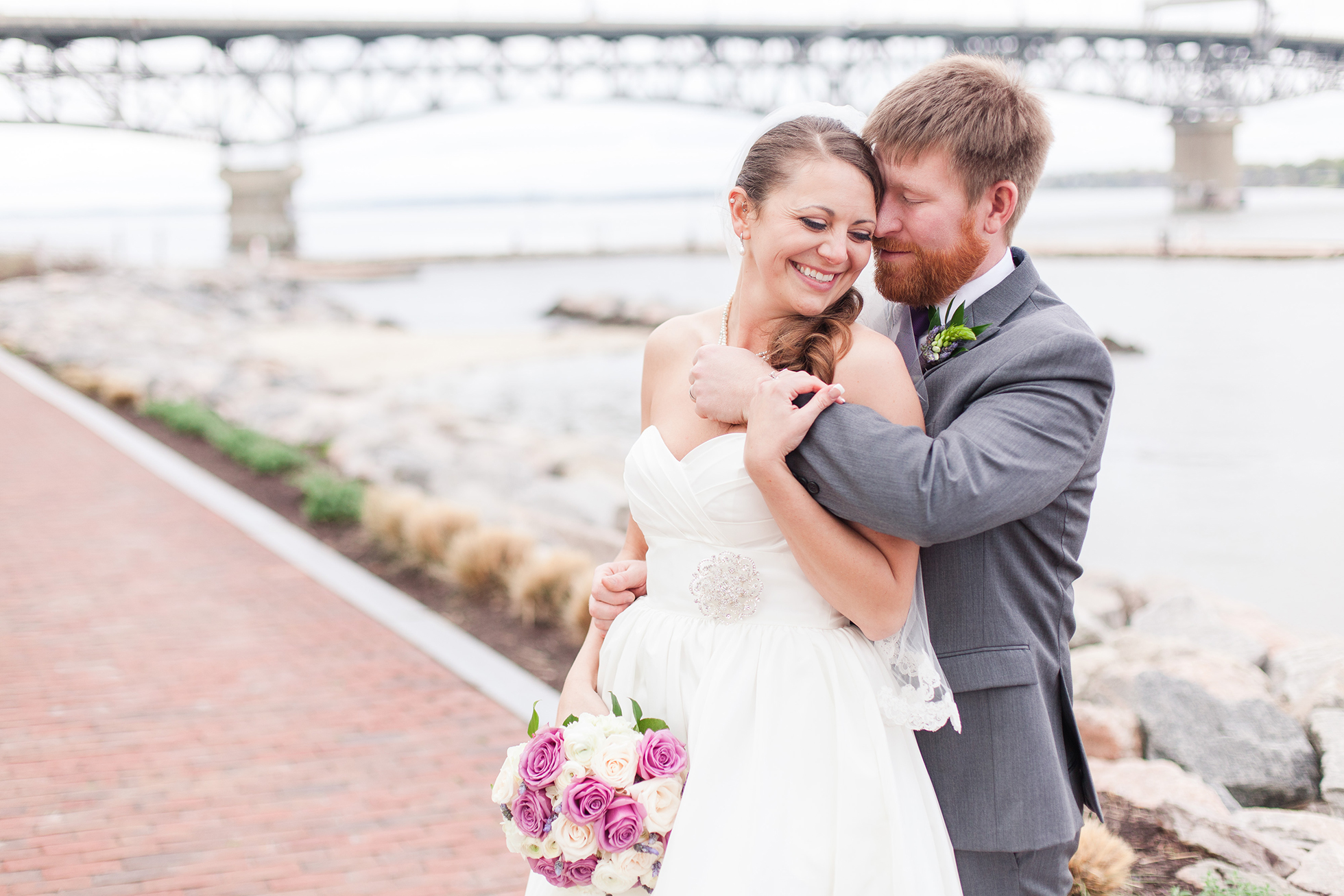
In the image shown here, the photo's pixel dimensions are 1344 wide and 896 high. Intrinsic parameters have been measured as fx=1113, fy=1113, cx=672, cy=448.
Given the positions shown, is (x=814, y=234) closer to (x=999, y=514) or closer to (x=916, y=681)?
(x=999, y=514)

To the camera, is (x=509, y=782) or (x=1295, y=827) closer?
(x=509, y=782)

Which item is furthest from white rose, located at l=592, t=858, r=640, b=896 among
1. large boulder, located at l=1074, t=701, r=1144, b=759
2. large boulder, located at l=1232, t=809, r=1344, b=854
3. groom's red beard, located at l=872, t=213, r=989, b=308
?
large boulder, located at l=1074, t=701, r=1144, b=759

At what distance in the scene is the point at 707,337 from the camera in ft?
7.64

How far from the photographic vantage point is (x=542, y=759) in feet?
6.93

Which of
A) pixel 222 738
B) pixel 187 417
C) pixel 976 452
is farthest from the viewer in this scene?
pixel 187 417

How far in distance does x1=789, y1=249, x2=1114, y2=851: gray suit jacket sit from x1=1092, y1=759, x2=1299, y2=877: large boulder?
2000 millimetres

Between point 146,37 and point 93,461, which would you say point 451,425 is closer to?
point 93,461

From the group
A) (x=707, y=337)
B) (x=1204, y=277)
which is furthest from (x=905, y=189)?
(x=1204, y=277)

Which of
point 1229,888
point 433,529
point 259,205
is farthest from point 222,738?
point 259,205

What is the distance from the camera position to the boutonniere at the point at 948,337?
2016 mm

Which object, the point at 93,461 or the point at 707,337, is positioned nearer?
the point at 707,337

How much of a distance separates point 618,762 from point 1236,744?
11.8 feet

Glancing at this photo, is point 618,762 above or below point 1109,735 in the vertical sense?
above

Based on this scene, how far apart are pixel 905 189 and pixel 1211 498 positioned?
1626cm
